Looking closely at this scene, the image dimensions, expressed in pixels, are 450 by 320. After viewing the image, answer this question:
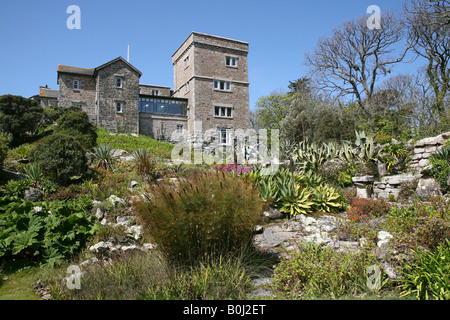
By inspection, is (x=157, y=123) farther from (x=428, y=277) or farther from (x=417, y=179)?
(x=428, y=277)

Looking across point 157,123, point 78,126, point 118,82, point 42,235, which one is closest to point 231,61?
point 157,123

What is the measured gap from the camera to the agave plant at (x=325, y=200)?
8.96 m

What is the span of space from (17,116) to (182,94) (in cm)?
1535

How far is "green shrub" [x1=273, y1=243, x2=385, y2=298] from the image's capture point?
4258mm

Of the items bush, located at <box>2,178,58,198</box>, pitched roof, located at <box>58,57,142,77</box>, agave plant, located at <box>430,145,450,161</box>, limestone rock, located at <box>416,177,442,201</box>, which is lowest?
limestone rock, located at <box>416,177,442,201</box>

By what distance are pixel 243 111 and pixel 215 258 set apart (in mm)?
27562

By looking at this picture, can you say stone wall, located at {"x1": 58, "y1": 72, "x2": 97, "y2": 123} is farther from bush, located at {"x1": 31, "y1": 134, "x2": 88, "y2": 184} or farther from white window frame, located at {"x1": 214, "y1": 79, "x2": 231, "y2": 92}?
bush, located at {"x1": 31, "y1": 134, "x2": 88, "y2": 184}

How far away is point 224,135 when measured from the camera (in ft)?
99.6

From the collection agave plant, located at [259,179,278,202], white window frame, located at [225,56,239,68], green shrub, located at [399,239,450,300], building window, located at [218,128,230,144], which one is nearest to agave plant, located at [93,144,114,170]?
agave plant, located at [259,179,278,202]

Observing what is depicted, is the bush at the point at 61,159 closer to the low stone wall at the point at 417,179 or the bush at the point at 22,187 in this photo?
the bush at the point at 22,187

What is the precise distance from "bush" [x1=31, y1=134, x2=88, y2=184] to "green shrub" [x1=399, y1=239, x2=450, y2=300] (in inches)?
388

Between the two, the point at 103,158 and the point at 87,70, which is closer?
the point at 103,158
